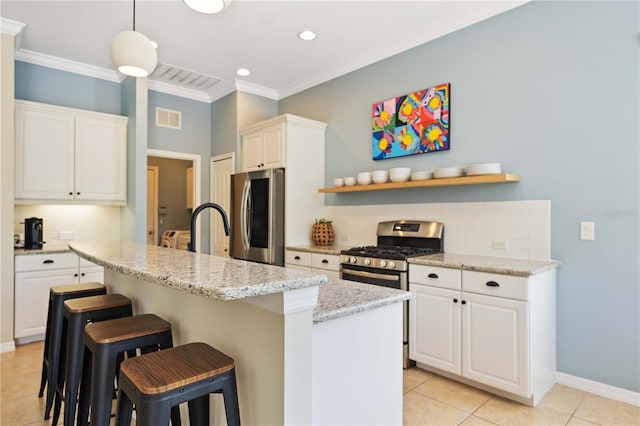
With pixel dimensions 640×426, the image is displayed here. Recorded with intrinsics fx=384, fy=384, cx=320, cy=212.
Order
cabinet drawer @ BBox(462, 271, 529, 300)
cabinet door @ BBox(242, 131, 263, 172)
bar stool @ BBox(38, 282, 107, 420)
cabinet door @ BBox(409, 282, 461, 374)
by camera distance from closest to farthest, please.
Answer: bar stool @ BBox(38, 282, 107, 420)
cabinet drawer @ BBox(462, 271, 529, 300)
cabinet door @ BBox(409, 282, 461, 374)
cabinet door @ BBox(242, 131, 263, 172)

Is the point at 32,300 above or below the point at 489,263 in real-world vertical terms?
below

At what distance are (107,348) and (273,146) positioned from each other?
311 centimetres

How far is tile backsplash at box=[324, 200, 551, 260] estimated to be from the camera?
2.78 m

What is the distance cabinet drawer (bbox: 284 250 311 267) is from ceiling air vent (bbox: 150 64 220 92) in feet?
7.64

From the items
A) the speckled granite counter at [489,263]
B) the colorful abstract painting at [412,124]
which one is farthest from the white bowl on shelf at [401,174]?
the speckled granite counter at [489,263]

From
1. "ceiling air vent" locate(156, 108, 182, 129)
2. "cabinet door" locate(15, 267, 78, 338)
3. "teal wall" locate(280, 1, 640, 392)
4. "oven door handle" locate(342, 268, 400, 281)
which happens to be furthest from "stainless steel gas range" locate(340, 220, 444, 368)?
"ceiling air vent" locate(156, 108, 182, 129)

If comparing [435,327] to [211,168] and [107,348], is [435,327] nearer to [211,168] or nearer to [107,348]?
[107,348]

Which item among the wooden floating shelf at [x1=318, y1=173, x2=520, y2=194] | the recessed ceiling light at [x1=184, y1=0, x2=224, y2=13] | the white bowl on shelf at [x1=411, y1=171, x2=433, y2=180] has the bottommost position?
the wooden floating shelf at [x1=318, y1=173, x2=520, y2=194]

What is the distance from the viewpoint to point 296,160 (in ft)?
13.9

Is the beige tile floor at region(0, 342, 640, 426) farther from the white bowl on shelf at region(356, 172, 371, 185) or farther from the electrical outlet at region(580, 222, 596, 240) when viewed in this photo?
the white bowl on shelf at region(356, 172, 371, 185)

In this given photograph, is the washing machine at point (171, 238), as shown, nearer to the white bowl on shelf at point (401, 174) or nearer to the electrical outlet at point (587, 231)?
the white bowl on shelf at point (401, 174)

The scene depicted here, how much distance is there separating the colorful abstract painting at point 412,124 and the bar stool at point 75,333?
103 inches

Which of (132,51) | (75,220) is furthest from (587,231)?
(75,220)

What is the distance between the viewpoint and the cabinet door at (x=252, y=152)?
14.8 ft
